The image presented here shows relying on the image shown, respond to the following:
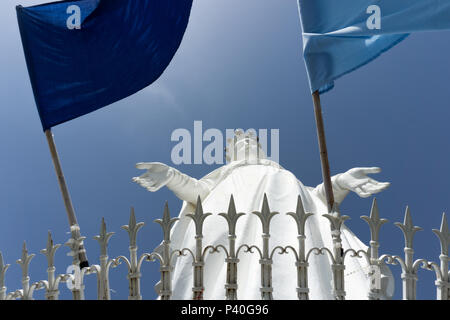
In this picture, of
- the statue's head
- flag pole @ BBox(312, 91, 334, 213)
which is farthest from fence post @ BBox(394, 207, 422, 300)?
the statue's head

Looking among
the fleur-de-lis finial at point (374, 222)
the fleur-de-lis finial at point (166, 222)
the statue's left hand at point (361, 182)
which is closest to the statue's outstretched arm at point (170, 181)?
the fleur-de-lis finial at point (166, 222)

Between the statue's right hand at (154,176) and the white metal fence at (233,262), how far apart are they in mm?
2320

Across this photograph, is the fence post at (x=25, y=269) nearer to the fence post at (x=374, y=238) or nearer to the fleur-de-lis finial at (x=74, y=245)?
the fleur-de-lis finial at (x=74, y=245)

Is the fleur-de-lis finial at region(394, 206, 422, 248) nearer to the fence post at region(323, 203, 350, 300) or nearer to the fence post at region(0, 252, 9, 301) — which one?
the fence post at region(323, 203, 350, 300)

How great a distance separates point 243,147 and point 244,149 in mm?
148

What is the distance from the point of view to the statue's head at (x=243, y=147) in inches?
402

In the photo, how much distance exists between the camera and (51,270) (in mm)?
3938

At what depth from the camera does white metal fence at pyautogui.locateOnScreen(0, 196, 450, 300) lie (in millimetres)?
3648

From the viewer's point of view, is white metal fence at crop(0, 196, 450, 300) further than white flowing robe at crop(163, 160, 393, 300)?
No

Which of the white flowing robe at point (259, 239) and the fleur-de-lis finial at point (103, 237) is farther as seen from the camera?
the white flowing robe at point (259, 239)

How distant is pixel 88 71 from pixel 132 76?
760 millimetres

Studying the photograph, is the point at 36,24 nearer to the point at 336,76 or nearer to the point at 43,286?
the point at 43,286

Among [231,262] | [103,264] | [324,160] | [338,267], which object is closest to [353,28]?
[324,160]
